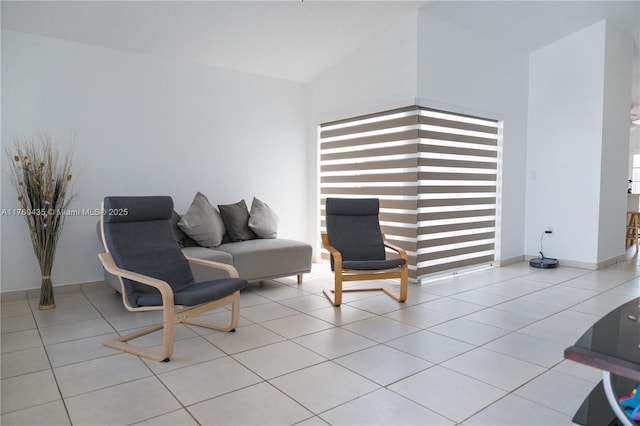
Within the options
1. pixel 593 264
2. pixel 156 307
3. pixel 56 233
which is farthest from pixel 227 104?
pixel 593 264

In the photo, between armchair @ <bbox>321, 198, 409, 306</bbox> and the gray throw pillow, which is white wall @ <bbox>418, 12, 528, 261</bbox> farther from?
the gray throw pillow

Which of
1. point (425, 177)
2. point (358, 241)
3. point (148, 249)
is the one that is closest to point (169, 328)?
point (148, 249)

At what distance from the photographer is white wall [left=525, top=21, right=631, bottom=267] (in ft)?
19.4

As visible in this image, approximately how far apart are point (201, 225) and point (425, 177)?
2746 mm

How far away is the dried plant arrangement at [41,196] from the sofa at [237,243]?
2.00ft

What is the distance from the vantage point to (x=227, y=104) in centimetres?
584

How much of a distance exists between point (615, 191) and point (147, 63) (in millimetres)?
6837

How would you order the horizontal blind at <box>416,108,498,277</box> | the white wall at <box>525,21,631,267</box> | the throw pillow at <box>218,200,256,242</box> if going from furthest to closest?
the white wall at <box>525,21,631,267</box> < the throw pillow at <box>218,200,256,242</box> < the horizontal blind at <box>416,108,498,277</box>

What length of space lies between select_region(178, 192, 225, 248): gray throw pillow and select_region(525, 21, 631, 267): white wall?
15.9 feet

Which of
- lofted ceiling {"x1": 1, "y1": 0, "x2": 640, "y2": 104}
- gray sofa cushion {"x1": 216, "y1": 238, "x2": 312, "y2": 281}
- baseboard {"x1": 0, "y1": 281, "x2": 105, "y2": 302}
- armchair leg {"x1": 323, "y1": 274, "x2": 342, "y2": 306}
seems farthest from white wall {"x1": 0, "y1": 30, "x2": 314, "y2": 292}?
armchair leg {"x1": 323, "y1": 274, "x2": 342, "y2": 306}

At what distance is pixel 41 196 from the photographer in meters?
4.16

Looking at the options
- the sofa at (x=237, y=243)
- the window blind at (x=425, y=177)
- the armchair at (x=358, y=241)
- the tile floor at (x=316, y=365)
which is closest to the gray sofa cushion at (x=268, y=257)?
the sofa at (x=237, y=243)

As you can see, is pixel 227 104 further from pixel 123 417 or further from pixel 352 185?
pixel 123 417

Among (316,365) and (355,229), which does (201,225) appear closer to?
(355,229)
